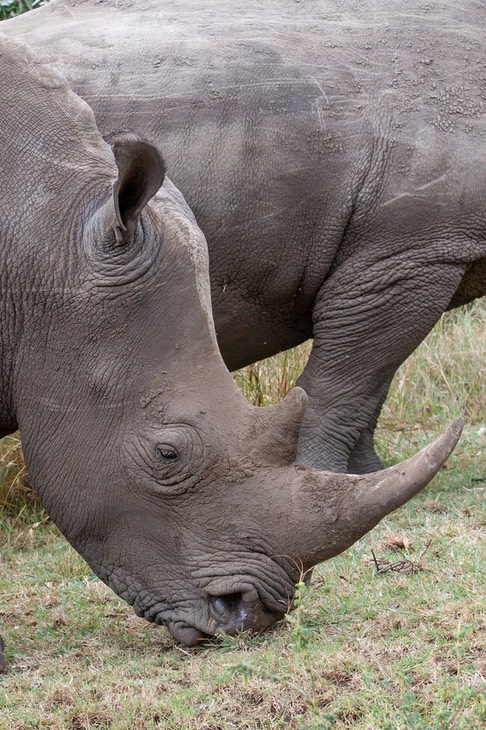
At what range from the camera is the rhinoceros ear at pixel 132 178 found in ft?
15.6

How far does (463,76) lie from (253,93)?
1.12 m

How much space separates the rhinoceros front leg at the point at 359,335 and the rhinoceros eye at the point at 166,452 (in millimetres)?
2322

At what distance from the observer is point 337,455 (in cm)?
741

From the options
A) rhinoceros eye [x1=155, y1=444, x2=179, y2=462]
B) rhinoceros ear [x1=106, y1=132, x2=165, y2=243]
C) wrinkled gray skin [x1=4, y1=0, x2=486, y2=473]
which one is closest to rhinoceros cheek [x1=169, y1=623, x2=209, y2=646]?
rhinoceros eye [x1=155, y1=444, x2=179, y2=462]

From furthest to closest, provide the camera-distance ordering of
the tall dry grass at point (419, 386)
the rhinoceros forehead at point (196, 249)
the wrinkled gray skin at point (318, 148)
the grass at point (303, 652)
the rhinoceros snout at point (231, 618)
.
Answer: the tall dry grass at point (419, 386), the wrinkled gray skin at point (318, 148), the rhinoceros forehead at point (196, 249), the rhinoceros snout at point (231, 618), the grass at point (303, 652)

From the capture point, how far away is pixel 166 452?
494 centimetres

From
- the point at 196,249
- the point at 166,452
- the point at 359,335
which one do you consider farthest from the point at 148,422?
the point at 359,335

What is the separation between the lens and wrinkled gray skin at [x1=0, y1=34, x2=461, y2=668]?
485cm

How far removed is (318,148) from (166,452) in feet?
8.25

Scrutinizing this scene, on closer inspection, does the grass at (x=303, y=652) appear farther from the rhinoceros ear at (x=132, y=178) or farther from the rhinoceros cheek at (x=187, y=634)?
the rhinoceros ear at (x=132, y=178)

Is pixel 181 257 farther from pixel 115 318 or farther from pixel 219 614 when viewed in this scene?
pixel 219 614

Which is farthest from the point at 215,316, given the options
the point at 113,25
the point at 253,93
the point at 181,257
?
the point at 181,257

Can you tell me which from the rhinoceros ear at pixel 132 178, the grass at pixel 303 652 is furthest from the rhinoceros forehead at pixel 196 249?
the grass at pixel 303 652

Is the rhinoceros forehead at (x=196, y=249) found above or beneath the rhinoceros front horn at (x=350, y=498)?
above
